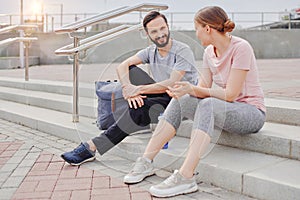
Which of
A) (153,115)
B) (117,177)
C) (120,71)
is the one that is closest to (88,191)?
(117,177)

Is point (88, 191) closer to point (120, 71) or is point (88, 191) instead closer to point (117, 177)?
point (117, 177)

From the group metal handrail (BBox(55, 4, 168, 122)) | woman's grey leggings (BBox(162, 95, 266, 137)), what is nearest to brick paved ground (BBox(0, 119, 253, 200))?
woman's grey leggings (BBox(162, 95, 266, 137))

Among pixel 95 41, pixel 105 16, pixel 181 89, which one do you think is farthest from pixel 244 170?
pixel 105 16

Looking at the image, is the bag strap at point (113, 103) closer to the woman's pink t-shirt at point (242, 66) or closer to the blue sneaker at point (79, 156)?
the blue sneaker at point (79, 156)

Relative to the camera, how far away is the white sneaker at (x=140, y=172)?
2.53 meters

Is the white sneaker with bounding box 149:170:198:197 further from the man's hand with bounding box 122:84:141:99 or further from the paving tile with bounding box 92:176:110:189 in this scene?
the man's hand with bounding box 122:84:141:99

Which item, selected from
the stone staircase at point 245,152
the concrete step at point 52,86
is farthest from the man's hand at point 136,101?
the concrete step at point 52,86

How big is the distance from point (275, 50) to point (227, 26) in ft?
34.9

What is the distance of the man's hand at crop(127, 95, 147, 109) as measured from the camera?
2.74 meters

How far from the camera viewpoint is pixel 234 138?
8.87 ft

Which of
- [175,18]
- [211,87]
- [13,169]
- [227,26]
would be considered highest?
[175,18]

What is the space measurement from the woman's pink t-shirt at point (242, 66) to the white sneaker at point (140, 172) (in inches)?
26.0

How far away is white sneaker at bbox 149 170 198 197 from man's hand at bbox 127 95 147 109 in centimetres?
59

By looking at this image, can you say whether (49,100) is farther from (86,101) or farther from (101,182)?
(101,182)
